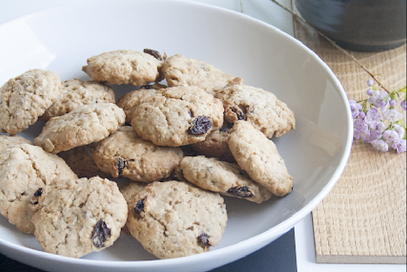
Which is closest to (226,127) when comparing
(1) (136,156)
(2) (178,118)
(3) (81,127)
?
(2) (178,118)

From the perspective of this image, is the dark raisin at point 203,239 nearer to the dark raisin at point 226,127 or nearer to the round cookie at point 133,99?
the dark raisin at point 226,127

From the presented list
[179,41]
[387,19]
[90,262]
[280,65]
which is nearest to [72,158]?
[90,262]

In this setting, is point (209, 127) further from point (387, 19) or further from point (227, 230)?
point (387, 19)

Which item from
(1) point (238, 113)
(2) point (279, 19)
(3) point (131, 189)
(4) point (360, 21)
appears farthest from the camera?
(2) point (279, 19)

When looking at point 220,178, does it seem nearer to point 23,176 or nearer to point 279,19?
point 23,176

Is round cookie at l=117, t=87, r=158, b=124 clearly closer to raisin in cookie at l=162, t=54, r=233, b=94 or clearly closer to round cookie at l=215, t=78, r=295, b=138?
raisin in cookie at l=162, t=54, r=233, b=94
